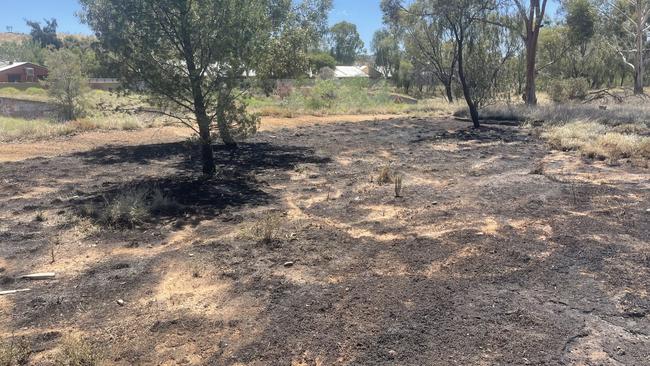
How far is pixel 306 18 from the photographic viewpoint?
15594 millimetres

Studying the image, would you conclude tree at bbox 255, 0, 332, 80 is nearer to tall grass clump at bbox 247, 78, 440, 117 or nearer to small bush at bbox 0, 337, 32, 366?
tall grass clump at bbox 247, 78, 440, 117

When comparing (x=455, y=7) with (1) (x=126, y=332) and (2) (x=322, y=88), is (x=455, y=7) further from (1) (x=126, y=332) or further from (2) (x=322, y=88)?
(1) (x=126, y=332)

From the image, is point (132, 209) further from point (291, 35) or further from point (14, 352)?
point (291, 35)

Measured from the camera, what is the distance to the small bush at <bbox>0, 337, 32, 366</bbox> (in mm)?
3498

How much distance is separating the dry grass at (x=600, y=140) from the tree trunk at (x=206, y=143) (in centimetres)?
834

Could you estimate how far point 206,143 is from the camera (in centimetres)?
922

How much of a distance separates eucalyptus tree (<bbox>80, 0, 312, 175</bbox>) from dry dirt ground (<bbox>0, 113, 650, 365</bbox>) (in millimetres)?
1717

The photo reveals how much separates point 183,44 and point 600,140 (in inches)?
392

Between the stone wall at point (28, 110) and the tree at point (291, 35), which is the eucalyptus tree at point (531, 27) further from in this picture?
the stone wall at point (28, 110)

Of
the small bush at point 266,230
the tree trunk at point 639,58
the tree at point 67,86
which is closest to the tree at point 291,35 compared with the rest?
the small bush at point 266,230

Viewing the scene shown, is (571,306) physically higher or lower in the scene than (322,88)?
lower

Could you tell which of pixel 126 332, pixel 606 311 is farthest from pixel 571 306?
pixel 126 332

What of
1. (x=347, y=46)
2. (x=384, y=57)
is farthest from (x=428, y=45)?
(x=347, y=46)

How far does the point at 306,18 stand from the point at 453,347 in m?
13.6
